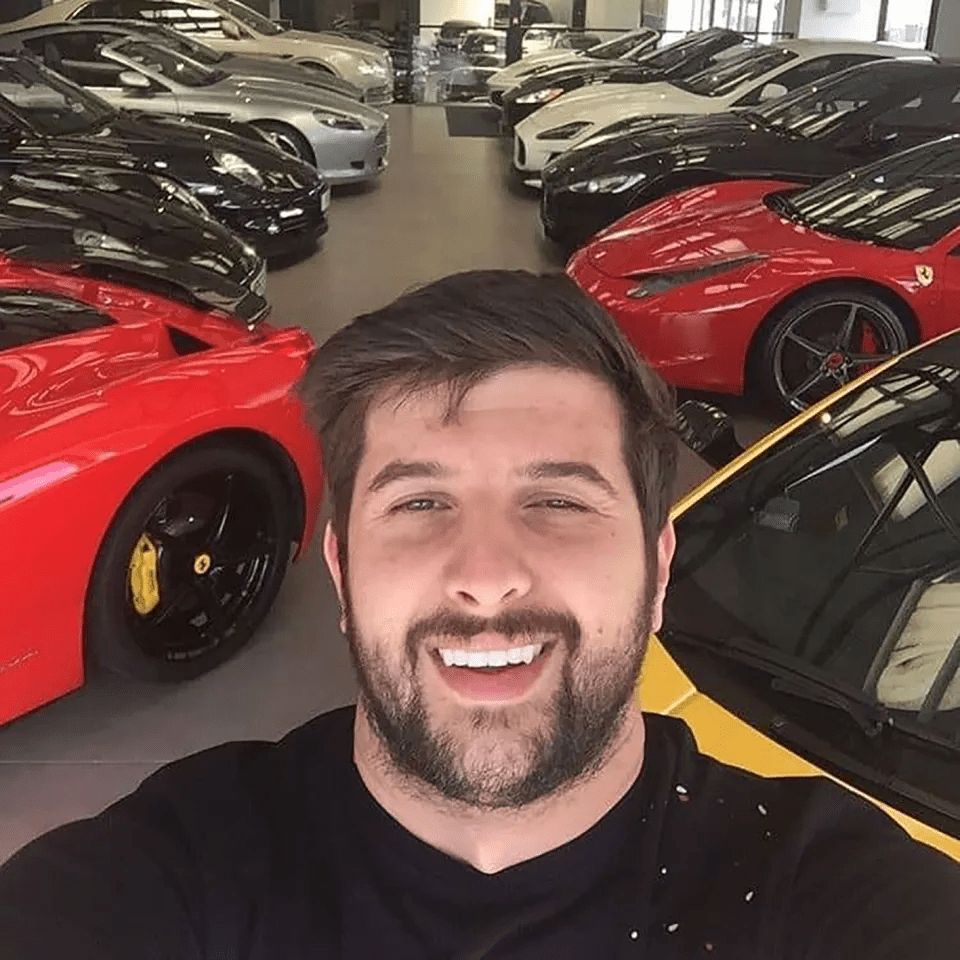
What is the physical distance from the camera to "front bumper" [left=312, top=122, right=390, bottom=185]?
903 centimetres

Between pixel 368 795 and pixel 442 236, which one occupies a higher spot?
pixel 368 795

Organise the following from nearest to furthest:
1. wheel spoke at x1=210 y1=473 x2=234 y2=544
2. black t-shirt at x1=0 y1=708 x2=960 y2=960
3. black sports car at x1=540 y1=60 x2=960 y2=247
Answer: black t-shirt at x1=0 y1=708 x2=960 y2=960
wheel spoke at x1=210 y1=473 x2=234 y2=544
black sports car at x1=540 y1=60 x2=960 y2=247

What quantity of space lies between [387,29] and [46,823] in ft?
44.6

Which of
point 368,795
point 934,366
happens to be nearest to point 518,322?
point 368,795

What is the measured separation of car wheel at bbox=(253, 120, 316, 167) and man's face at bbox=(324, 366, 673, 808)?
A: 25.4ft

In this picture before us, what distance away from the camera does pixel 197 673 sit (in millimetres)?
3109

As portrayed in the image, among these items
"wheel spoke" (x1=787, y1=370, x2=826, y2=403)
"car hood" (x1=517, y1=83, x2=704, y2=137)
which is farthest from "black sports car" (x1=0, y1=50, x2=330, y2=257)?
"wheel spoke" (x1=787, y1=370, x2=826, y2=403)

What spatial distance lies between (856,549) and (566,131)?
23.6ft

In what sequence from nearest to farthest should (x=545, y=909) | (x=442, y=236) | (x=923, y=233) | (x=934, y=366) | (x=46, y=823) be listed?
1. (x=545, y=909)
2. (x=934, y=366)
3. (x=46, y=823)
4. (x=923, y=233)
5. (x=442, y=236)

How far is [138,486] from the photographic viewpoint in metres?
2.81

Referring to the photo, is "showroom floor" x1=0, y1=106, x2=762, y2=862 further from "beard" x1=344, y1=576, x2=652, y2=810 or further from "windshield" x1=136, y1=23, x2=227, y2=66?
"windshield" x1=136, y1=23, x2=227, y2=66

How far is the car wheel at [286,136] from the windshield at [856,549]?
686 centimetres

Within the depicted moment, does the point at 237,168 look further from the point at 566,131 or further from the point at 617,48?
the point at 617,48

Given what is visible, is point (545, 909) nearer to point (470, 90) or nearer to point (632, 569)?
point (632, 569)
